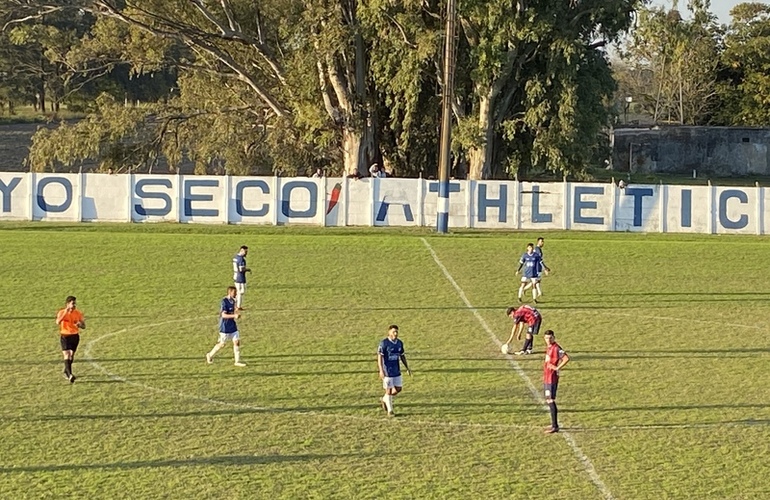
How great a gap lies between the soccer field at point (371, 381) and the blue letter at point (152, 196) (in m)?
6.35

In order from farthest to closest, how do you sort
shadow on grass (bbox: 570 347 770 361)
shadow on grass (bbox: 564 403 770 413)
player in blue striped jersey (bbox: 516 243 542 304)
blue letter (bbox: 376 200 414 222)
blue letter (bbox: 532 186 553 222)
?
blue letter (bbox: 532 186 553 222)
blue letter (bbox: 376 200 414 222)
player in blue striped jersey (bbox: 516 243 542 304)
shadow on grass (bbox: 570 347 770 361)
shadow on grass (bbox: 564 403 770 413)

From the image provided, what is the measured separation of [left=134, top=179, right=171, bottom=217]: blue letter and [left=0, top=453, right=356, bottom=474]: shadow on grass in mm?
29616

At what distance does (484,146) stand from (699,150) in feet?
137

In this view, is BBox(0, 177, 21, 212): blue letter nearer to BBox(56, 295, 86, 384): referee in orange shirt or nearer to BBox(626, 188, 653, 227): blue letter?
BBox(626, 188, 653, 227): blue letter

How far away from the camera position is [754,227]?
44.5 m

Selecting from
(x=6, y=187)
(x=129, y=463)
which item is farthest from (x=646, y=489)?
(x=6, y=187)

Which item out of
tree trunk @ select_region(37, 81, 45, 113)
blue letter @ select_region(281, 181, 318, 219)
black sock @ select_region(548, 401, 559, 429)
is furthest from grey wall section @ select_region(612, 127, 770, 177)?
black sock @ select_region(548, 401, 559, 429)

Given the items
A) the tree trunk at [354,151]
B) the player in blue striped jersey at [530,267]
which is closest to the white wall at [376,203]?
the tree trunk at [354,151]

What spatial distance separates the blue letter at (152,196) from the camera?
144ft

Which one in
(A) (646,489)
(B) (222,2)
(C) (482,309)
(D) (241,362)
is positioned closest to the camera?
(A) (646,489)

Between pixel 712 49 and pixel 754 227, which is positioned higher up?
pixel 712 49

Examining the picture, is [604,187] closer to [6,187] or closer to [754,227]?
[754,227]

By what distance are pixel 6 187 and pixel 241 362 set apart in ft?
83.6

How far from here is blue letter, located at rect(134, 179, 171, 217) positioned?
4403cm
